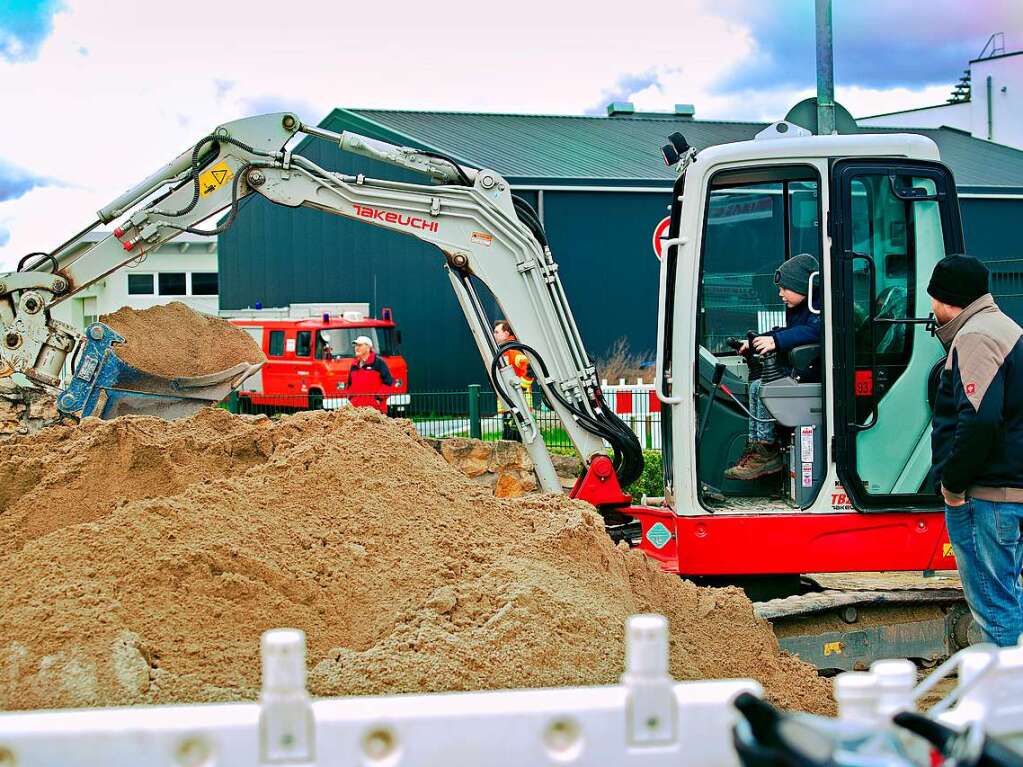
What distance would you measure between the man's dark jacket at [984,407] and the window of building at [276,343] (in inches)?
616

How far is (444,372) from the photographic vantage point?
24734 mm

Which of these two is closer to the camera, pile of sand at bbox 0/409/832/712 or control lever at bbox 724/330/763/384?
pile of sand at bbox 0/409/832/712

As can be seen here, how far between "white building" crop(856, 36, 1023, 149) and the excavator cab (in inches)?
1194

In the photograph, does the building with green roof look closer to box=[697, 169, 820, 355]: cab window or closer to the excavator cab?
box=[697, 169, 820, 355]: cab window

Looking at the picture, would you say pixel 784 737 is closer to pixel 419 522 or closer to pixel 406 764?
pixel 406 764

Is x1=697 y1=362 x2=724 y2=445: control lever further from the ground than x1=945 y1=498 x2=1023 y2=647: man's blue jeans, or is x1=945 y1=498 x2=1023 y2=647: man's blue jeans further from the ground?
x1=697 y1=362 x2=724 y2=445: control lever

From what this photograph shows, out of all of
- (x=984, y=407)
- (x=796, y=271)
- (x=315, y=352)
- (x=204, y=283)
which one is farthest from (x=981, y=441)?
(x=204, y=283)

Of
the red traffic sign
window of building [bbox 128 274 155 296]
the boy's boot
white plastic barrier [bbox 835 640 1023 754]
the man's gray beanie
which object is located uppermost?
window of building [bbox 128 274 155 296]

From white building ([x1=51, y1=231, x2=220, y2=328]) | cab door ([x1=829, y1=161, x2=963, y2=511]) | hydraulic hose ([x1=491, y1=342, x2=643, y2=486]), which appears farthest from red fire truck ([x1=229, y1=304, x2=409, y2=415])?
white building ([x1=51, y1=231, x2=220, y2=328])

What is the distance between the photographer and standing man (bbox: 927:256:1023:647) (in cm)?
497

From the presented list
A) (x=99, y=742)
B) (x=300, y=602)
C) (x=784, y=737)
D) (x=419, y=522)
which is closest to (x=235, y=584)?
(x=300, y=602)

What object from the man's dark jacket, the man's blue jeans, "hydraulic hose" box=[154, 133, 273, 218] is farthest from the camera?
"hydraulic hose" box=[154, 133, 273, 218]

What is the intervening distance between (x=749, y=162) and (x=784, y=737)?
14.6 ft

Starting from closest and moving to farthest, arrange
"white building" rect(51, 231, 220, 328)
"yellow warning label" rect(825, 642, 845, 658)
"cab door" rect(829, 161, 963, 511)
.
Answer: "cab door" rect(829, 161, 963, 511), "yellow warning label" rect(825, 642, 845, 658), "white building" rect(51, 231, 220, 328)
